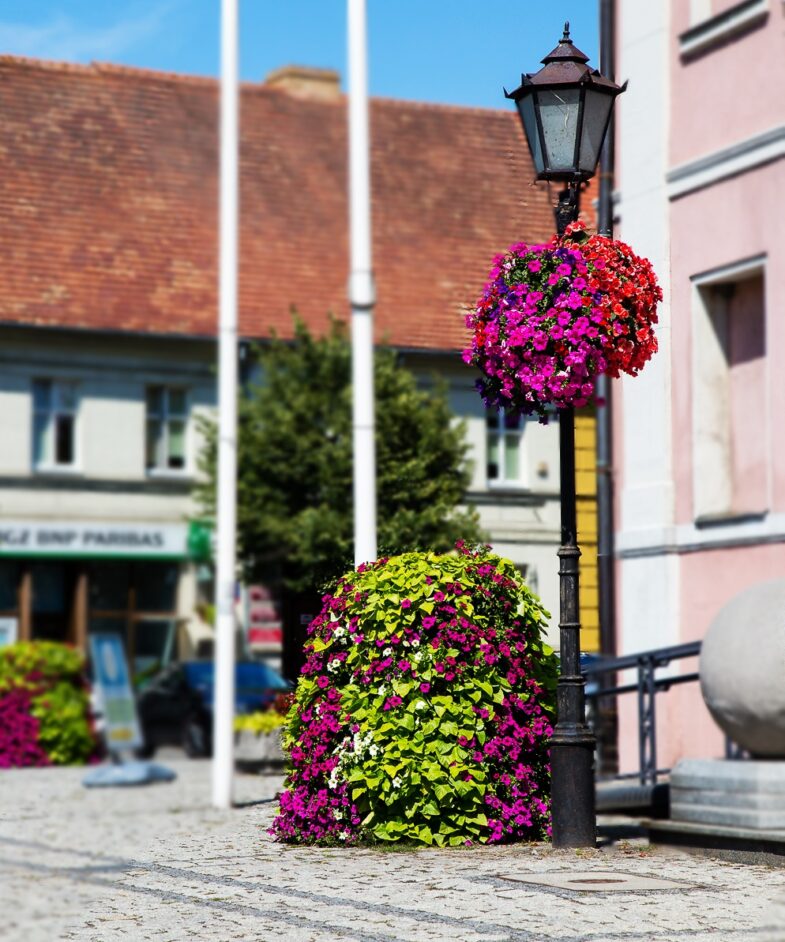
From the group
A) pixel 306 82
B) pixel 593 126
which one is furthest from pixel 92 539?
pixel 593 126

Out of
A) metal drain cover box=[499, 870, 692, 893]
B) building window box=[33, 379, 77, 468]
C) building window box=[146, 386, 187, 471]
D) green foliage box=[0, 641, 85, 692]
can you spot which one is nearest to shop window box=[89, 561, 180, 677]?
building window box=[146, 386, 187, 471]

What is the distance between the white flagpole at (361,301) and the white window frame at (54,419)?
70.4 ft

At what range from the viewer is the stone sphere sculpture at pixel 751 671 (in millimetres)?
8922

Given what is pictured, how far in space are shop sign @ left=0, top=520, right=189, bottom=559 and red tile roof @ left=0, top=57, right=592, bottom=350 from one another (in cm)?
338

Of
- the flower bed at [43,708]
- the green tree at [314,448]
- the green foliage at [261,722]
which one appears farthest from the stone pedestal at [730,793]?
the green tree at [314,448]

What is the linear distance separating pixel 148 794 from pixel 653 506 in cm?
477

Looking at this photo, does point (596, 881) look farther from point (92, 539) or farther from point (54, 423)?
point (54, 423)

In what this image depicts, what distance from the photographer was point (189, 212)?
34906 mm

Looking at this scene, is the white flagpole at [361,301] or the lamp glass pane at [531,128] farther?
the white flagpole at [361,301]

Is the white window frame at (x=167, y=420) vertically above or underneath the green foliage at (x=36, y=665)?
above

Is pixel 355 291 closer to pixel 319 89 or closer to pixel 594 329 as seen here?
pixel 594 329

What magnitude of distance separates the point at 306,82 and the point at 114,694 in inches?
659

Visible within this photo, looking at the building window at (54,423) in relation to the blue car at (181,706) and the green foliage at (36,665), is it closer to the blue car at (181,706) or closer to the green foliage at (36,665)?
the blue car at (181,706)

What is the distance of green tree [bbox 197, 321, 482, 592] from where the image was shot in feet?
91.8
